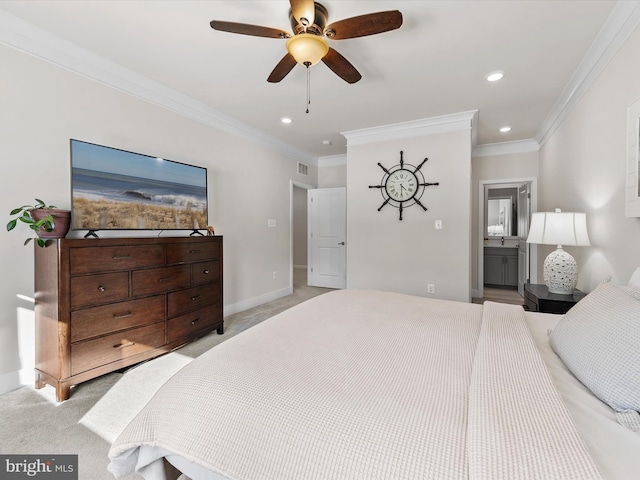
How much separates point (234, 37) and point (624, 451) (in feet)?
9.33

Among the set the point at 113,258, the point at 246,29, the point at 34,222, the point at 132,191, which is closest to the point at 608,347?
the point at 246,29

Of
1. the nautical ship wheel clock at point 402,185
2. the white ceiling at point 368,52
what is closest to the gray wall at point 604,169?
the white ceiling at point 368,52

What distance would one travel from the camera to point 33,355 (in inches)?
82.7

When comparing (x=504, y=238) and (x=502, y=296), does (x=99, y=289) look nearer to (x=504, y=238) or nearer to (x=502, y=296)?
(x=502, y=296)

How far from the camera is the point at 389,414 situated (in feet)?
2.57

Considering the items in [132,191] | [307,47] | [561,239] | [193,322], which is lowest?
[193,322]

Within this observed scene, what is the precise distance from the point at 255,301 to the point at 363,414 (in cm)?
364

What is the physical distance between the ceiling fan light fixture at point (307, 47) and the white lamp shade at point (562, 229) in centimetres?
231

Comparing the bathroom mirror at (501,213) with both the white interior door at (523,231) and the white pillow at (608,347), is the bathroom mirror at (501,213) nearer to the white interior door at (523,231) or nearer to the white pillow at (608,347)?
the white interior door at (523,231)

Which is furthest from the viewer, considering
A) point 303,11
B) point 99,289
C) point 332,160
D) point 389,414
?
point 332,160

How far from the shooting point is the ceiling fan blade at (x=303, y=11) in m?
1.61

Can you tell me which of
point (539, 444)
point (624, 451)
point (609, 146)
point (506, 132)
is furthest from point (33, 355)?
point (506, 132)

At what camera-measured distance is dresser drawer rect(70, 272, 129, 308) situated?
76.9 inches

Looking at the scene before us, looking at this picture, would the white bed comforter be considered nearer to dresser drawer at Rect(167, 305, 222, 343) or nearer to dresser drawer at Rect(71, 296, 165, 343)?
dresser drawer at Rect(71, 296, 165, 343)
